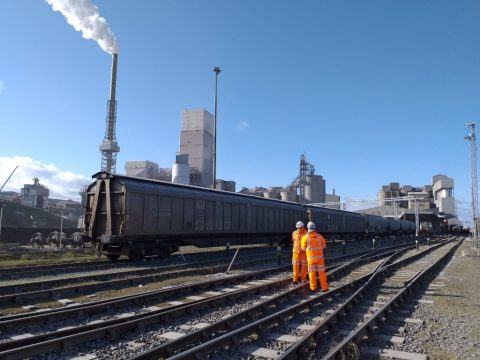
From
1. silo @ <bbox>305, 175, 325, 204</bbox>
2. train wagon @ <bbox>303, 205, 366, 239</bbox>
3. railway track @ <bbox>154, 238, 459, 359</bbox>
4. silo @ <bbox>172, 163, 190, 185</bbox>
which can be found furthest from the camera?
silo @ <bbox>305, 175, 325, 204</bbox>

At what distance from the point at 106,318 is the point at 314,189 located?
97.2 m

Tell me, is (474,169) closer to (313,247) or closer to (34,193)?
(313,247)

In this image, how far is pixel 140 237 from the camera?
17.0m

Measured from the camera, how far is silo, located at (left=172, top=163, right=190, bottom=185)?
7950 cm

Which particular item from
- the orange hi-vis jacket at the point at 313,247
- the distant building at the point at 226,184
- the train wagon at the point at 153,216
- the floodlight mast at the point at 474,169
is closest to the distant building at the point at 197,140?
the distant building at the point at 226,184

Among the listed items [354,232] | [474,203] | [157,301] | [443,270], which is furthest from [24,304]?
[474,203]

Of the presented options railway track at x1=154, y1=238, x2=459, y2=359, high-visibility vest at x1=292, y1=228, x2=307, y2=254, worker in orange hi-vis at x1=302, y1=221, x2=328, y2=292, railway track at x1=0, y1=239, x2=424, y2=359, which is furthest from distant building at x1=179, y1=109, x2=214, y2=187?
railway track at x1=154, y1=238, x2=459, y2=359

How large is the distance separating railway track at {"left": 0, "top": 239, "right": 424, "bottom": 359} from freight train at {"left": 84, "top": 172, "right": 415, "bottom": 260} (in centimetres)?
651

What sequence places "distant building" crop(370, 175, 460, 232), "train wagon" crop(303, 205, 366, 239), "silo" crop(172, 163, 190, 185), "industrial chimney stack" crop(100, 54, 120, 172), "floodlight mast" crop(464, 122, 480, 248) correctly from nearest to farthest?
1. "train wagon" crop(303, 205, 366, 239)
2. "floodlight mast" crop(464, 122, 480, 248)
3. "industrial chimney stack" crop(100, 54, 120, 172)
4. "silo" crop(172, 163, 190, 185)
5. "distant building" crop(370, 175, 460, 232)

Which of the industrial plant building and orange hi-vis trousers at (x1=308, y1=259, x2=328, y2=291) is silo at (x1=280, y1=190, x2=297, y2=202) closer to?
the industrial plant building

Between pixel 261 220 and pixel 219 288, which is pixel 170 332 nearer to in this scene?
pixel 219 288

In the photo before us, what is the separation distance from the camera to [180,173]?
79.6 metres

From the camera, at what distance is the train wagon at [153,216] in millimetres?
16734

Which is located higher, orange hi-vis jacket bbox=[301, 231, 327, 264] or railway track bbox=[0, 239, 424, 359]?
orange hi-vis jacket bbox=[301, 231, 327, 264]
